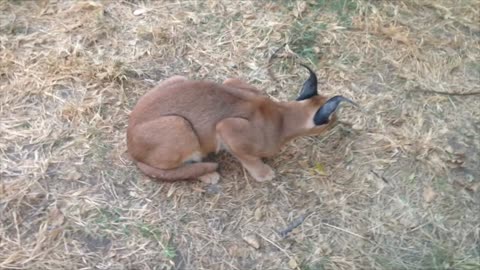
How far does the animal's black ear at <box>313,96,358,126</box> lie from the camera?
13.3 feet

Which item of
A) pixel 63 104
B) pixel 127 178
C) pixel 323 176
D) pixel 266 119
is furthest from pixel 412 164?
pixel 63 104

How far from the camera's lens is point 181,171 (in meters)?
4.27

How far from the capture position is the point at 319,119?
165 inches

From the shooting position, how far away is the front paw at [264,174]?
441 cm

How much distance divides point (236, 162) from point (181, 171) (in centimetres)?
50

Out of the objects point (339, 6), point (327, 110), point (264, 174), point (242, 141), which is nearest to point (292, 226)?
point (264, 174)

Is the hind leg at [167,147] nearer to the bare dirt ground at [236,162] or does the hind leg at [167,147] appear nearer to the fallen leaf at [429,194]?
the bare dirt ground at [236,162]

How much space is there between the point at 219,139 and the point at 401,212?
1381 millimetres

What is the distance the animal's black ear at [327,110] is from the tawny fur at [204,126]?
0.27 feet

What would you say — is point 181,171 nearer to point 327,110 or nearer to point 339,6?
point 327,110

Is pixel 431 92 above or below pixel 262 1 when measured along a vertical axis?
below

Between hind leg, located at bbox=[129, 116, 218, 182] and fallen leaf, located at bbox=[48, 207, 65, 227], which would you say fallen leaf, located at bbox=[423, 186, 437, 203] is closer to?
hind leg, located at bbox=[129, 116, 218, 182]

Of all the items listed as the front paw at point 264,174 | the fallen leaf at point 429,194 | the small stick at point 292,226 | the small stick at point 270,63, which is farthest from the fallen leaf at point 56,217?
the fallen leaf at point 429,194

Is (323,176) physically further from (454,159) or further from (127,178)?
(127,178)
